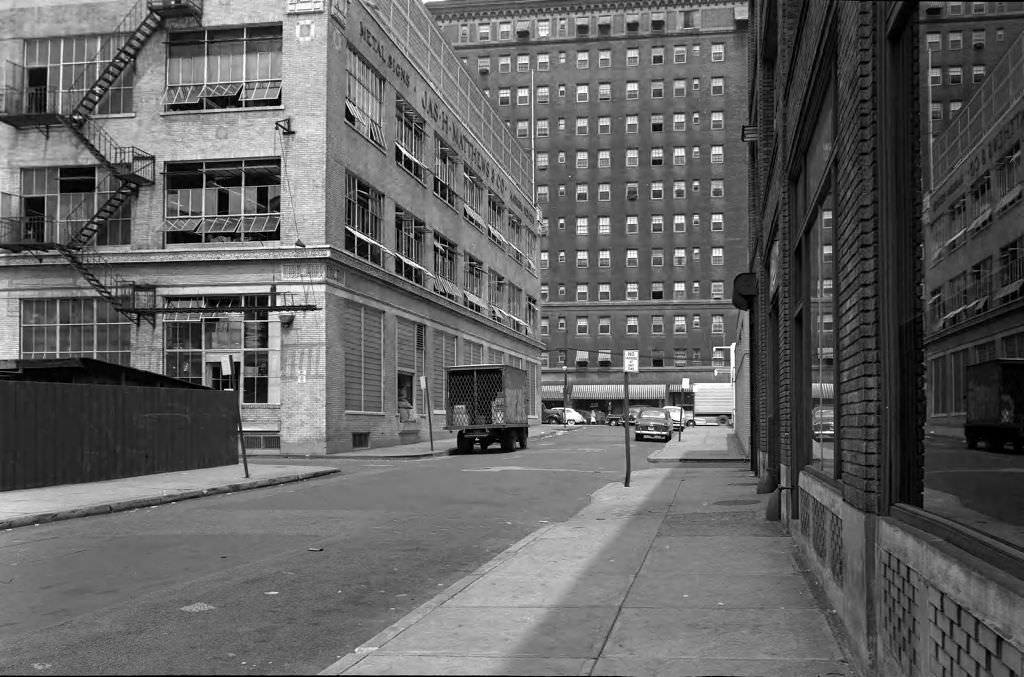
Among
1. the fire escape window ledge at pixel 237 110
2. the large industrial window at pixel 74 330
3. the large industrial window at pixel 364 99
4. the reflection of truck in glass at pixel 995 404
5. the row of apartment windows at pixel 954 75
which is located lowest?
the reflection of truck in glass at pixel 995 404

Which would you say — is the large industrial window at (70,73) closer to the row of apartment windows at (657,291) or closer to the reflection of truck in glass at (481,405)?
the reflection of truck in glass at (481,405)

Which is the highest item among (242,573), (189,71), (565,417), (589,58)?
(589,58)

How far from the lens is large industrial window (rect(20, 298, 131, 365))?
35.4 m

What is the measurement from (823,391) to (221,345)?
96.8 ft

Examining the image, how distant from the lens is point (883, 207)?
17.0 ft

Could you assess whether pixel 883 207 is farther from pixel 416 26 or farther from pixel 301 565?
pixel 416 26

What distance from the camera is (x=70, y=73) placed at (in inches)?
1447

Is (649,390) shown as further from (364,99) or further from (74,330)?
(74,330)

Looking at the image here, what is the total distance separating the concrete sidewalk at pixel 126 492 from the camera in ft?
50.4

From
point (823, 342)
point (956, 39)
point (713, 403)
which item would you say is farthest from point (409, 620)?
point (713, 403)

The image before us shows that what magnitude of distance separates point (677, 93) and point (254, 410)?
2686 inches

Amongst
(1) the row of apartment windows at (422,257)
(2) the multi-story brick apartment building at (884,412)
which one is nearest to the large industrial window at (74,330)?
(1) the row of apartment windows at (422,257)

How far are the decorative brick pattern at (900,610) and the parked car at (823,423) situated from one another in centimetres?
232

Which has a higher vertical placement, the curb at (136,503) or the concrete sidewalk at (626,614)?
the concrete sidewalk at (626,614)
